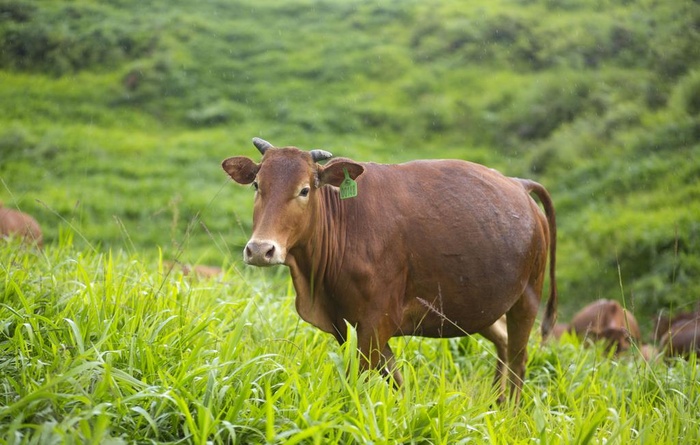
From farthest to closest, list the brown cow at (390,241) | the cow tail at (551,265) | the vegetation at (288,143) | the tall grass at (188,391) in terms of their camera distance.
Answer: the cow tail at (551,265), the brown cow at (390,241), the vegetation at (288,143), the tall grass at (188,391)

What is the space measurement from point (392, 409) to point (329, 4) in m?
26.6

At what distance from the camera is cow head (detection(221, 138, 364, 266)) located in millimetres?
4672

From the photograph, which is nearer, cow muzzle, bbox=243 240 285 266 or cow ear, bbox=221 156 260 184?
cow muzzle, bbox=243 240 285 266

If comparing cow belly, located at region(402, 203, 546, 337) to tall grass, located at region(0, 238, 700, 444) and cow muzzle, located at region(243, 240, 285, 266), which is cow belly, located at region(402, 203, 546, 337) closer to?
tall grass, located at region(0, 238, 700, 444)

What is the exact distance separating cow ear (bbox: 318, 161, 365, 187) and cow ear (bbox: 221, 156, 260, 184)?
448mm

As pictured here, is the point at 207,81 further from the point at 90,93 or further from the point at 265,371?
the point at 265,371

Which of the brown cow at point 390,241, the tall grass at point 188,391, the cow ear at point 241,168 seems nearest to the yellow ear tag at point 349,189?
the brown cow at point 390,241

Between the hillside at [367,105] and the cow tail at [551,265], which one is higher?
the cow tail at [551,265]

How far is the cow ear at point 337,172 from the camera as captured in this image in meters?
4.98

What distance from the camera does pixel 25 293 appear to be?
5.01m

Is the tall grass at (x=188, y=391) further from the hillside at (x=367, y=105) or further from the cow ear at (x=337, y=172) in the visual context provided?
the hillside at (x=367, y=105)

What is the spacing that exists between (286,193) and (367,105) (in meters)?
18.7

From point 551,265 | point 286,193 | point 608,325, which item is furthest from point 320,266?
point 608,325

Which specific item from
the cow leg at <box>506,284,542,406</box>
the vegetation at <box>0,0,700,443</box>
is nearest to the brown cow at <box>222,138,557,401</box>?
the cow leg at <box>506,284,542,406</box>
